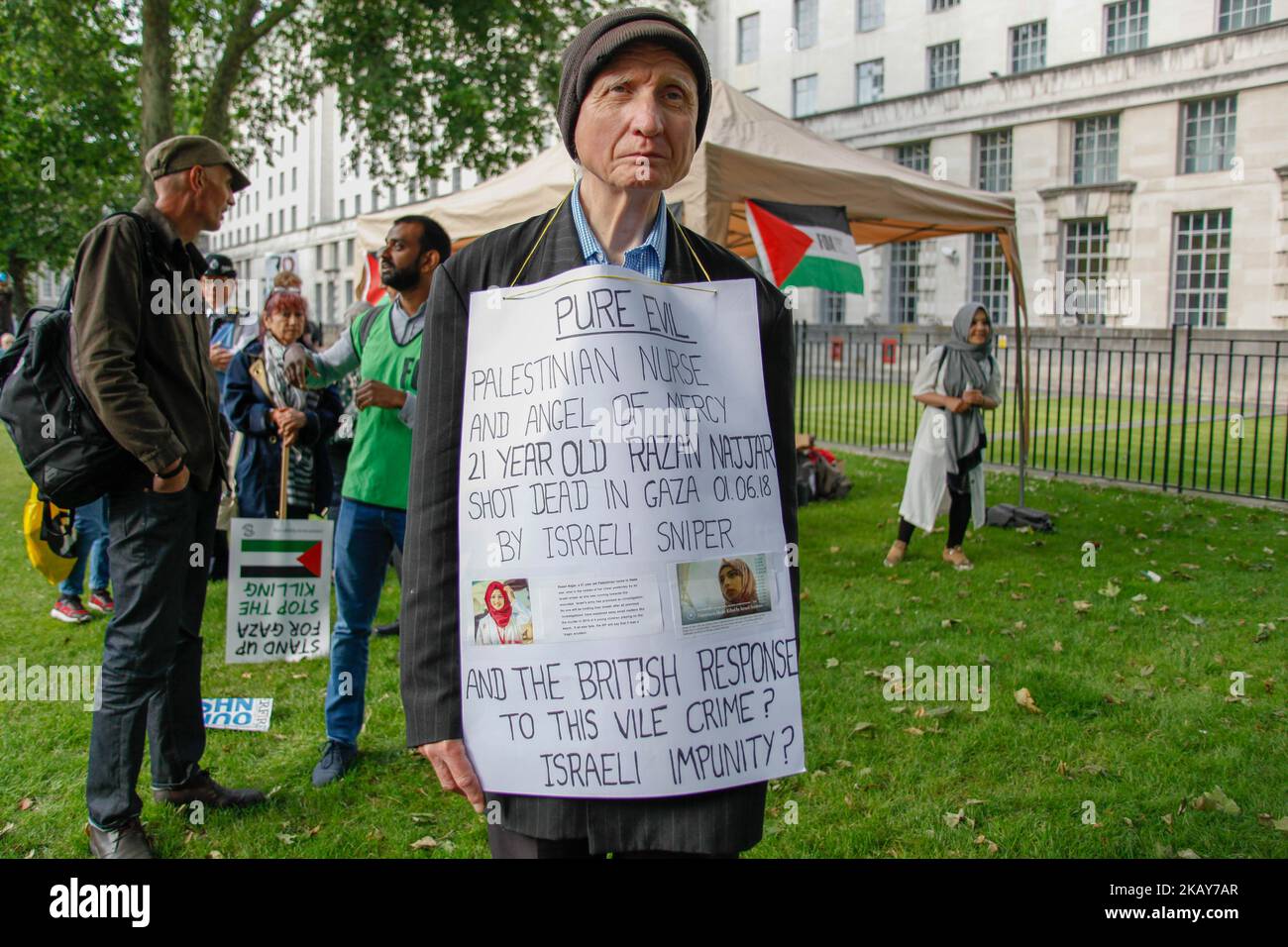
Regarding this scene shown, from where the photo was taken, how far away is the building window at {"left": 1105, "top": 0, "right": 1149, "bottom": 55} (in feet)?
92.9

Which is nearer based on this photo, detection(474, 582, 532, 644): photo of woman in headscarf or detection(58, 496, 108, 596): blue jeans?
detection(474, 582, 532, 644): photo of woman in headscarf

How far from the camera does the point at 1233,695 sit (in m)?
5.01

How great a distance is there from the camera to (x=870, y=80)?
3669 centimetres

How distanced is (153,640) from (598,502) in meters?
2.35

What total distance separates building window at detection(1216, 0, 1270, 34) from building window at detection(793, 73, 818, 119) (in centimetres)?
1511

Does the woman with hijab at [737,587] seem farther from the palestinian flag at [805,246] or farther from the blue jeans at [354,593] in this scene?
the palestinian flag at [805,246]

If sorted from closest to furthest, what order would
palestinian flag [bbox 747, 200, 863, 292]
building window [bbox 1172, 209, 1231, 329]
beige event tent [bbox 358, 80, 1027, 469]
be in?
beige event tent [bbox 358, 80, 1027, 469] < palestinian flag [bbox 747, 200, 863, 292] < building window [bbox 1172, 209, 1231, 329]

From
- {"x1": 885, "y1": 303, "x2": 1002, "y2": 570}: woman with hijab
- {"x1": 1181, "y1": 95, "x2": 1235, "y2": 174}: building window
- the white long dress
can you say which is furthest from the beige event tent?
{"x1": 1181, "y1": 95, "x2": 1235, "y2": 174}: building window

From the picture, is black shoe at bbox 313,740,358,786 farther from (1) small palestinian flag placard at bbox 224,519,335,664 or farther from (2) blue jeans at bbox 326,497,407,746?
(1) small palestinian flag placard at bbox 224,519,335,664

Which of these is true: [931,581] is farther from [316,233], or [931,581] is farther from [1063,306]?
[316,233]

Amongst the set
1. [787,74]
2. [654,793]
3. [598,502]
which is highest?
[787,74]

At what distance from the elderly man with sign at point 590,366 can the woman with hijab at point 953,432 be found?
6.45 metres

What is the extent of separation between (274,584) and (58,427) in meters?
1.38
